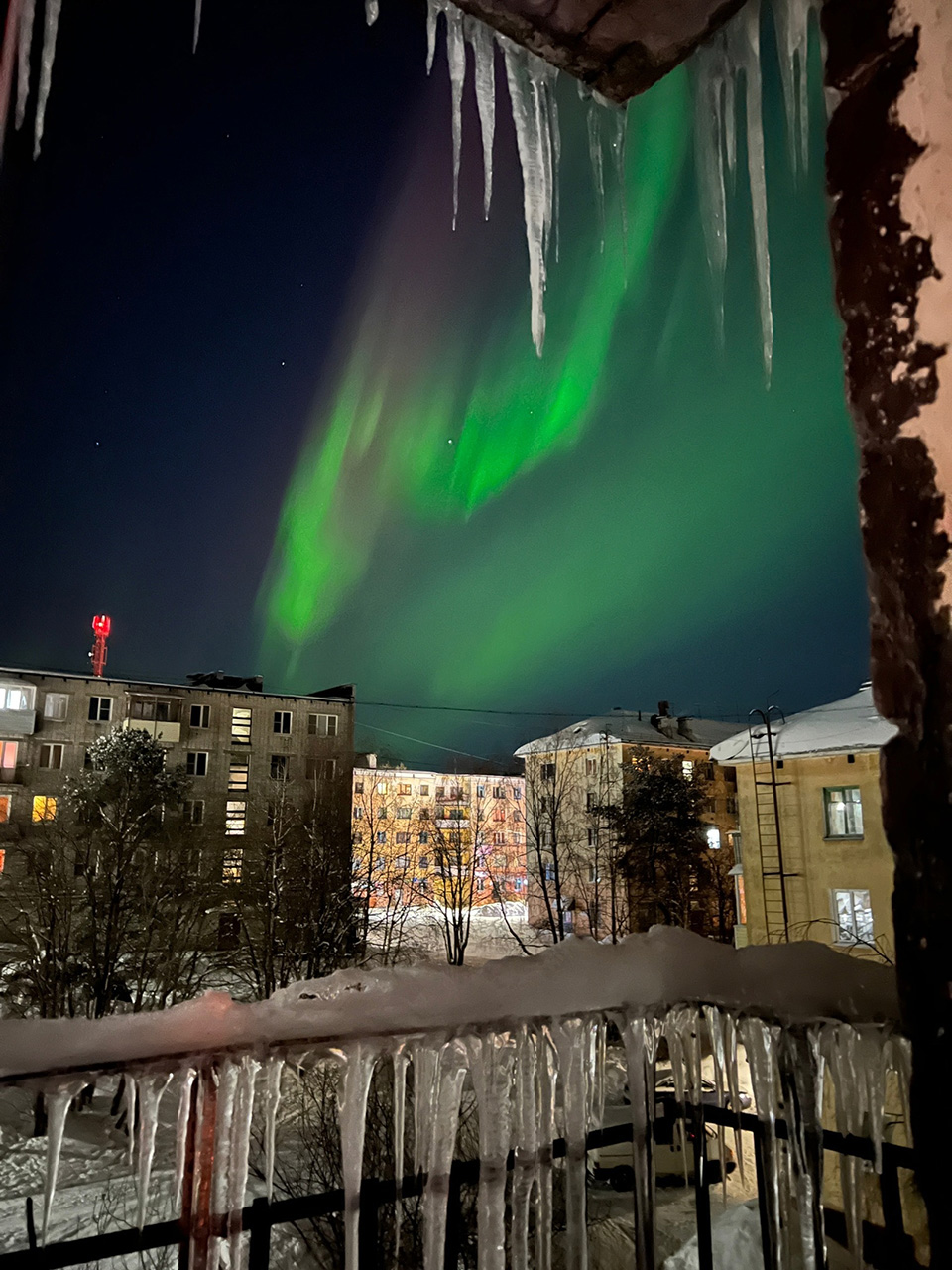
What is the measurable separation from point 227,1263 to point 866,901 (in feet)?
45.8

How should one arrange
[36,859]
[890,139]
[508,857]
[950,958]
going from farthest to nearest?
[508,857] < [36,859] < [890,139] < [950,958]

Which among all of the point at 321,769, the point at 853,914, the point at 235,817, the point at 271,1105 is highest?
the point at 321,769

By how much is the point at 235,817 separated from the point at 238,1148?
27308mm

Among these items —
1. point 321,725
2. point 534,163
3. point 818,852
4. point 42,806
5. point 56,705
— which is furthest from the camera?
point 321,725

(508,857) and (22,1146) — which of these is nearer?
(22,1146)

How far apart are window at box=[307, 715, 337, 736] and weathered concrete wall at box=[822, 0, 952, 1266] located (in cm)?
2799

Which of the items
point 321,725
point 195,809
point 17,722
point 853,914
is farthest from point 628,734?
point 17,722

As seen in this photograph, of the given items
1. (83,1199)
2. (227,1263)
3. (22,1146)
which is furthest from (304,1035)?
(22,1146)

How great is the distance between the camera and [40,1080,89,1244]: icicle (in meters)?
1.30

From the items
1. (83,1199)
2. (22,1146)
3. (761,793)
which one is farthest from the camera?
(761,793)

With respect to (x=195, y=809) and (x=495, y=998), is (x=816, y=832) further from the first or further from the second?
(x=195, y=809)

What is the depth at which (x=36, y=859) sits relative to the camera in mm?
17125

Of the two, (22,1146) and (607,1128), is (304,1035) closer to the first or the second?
(607,1128)

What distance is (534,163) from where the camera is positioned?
3.24 metres
